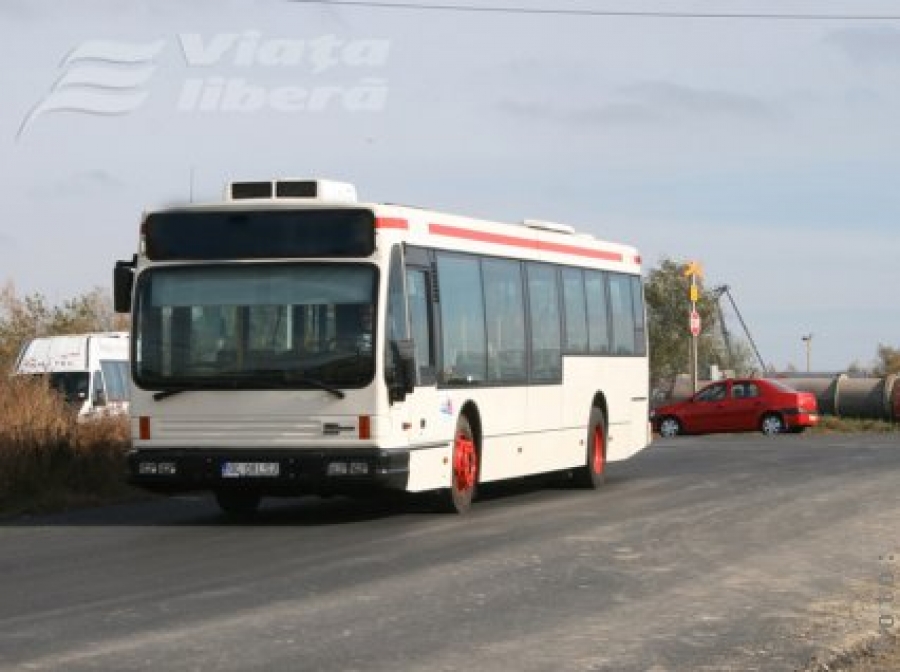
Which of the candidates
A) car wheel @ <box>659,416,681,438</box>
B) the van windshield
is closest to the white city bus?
the van windshield

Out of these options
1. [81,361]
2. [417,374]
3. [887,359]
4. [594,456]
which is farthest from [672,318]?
[417,374]

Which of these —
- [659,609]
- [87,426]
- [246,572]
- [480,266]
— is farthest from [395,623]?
[87,426]

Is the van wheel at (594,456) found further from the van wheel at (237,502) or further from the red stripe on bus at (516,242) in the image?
the van wheel at (237,502)

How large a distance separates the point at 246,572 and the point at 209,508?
300 inches

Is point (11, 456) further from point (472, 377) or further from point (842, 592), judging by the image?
point (842, 592)

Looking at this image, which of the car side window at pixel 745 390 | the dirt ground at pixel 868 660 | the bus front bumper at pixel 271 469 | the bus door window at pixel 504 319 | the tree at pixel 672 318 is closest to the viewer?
the dirt ground at pixel 868 660

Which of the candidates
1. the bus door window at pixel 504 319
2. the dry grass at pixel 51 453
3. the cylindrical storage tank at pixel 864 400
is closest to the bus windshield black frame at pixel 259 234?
the bus door window at pixel 504 319

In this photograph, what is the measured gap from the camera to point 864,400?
60469 mm

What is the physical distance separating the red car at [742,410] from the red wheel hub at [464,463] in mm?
30362

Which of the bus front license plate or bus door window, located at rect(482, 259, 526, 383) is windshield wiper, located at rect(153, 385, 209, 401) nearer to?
the bus front license plate

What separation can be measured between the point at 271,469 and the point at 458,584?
16.7ft

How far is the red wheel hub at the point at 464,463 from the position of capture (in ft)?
65.4

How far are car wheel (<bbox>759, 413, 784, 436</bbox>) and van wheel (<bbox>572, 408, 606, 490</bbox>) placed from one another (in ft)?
83.7

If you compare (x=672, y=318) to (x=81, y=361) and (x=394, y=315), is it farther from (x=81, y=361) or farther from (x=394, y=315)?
(x=394, y=315)
